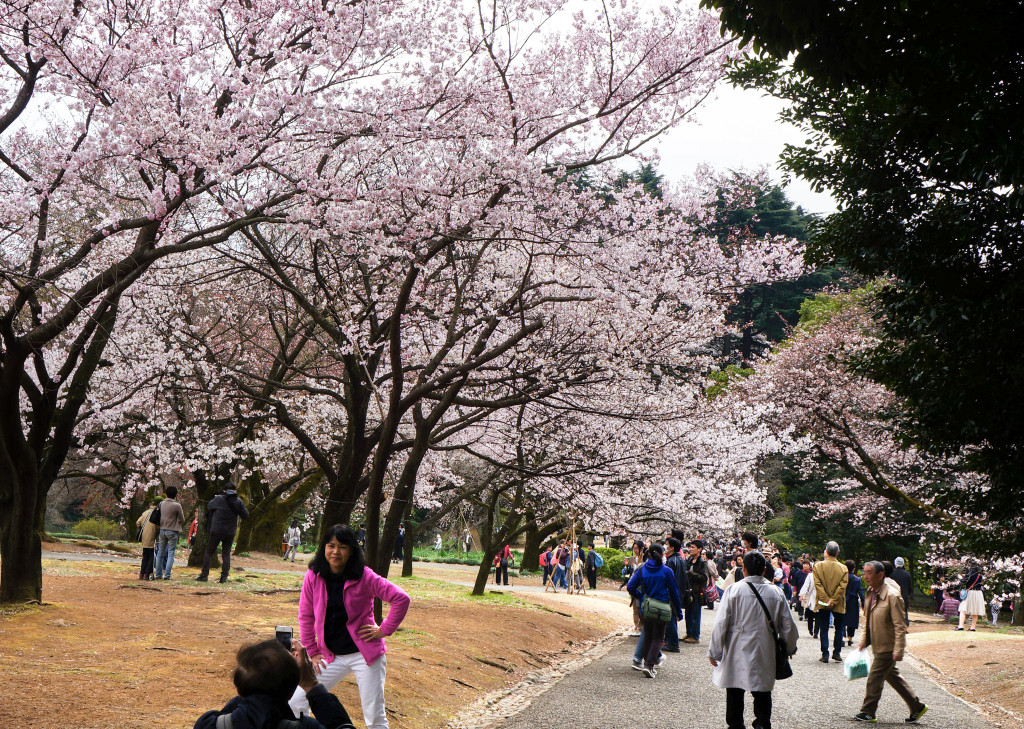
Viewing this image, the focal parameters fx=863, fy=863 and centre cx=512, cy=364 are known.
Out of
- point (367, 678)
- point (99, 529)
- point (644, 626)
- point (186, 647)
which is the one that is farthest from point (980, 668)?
point (99, 529)

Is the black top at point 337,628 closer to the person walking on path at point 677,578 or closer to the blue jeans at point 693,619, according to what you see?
the person walking on path at point 677,578

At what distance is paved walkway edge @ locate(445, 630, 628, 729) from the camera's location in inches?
297

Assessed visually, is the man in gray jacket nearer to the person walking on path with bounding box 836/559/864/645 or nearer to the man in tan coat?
the man in tan coat

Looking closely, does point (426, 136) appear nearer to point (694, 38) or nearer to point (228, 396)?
point (694, 38)

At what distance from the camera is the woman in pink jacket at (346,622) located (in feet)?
15.6

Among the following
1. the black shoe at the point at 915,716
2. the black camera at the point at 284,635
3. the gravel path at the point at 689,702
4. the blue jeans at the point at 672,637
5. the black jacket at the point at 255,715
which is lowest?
the gravel path at the point at 689,702

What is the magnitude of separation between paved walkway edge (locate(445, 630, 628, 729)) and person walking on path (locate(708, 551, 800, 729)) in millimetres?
2040

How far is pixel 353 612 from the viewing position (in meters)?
4.79

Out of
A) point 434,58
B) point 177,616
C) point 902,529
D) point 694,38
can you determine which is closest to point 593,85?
point 694,38

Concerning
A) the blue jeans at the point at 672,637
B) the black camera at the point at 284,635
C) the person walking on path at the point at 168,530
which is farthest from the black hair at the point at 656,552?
the person walking on path at the point at 168,530

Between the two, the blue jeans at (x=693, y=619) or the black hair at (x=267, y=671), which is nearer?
the black hair at (x=267, y=671)

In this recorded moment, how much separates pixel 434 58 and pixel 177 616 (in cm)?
753

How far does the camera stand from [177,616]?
424 inches

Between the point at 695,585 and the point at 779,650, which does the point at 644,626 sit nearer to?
the point at 695,585
